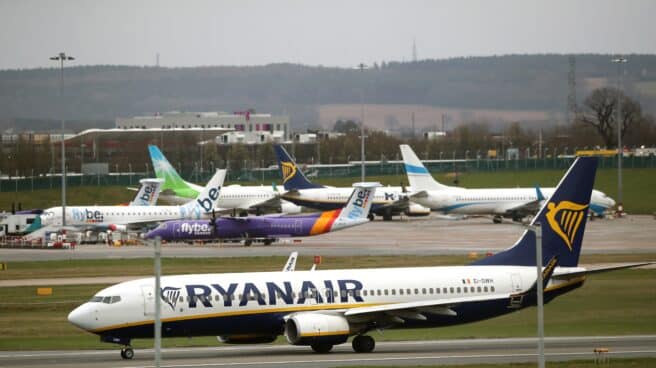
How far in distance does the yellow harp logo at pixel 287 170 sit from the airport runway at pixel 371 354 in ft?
268

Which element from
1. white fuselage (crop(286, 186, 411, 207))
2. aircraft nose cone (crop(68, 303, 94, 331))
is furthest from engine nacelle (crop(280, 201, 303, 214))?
aircraft nose cone (crop(68, 303, 94, 331))

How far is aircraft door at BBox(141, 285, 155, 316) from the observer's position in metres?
40.4

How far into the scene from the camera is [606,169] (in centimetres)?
17712

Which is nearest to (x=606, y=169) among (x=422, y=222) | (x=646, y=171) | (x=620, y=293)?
(x=646, y=171)

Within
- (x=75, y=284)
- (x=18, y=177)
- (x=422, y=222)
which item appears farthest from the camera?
(x=18, y=177)

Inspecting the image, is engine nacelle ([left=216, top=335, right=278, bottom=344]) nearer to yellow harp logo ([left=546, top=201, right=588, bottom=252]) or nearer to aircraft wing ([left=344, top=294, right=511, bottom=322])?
aircraft wing ([left=344, top=294, right=511, bottom=322])

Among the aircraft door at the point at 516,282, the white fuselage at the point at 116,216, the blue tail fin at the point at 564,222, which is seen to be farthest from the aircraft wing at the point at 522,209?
the aircraft door at the point at 516,282

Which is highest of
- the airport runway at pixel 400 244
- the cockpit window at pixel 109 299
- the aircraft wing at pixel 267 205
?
the cockpit window at pixel 109 299

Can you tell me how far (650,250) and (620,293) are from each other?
27.8m

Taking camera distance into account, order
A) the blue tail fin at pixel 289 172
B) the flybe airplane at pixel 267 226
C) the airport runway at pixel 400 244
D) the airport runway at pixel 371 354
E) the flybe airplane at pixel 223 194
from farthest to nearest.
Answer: the flybe airplane at pixel 223 194 < the blue tail fin at pixel 289 172 < the flybe airplane at pixel 267 226 < the airport runway at pixel 400 244 < the airport runway at pixel 371 354

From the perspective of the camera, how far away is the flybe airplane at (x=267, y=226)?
98.5 meters

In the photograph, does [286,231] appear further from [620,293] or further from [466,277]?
[466,277]

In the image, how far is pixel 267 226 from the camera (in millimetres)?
98938

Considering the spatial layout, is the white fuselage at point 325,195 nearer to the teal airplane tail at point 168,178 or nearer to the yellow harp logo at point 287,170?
the yellow harp logo at point 287,170
